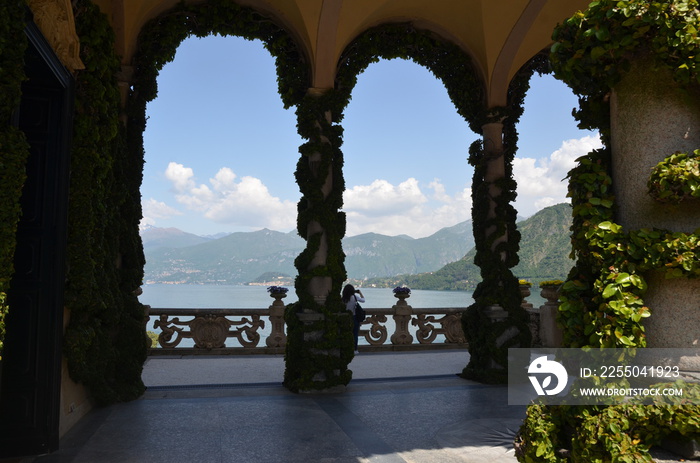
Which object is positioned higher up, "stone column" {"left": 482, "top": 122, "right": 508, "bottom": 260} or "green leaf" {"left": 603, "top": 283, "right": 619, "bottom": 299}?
"stone column" {"left": 482, "top": 122, "right": 508, "bottom": 260}

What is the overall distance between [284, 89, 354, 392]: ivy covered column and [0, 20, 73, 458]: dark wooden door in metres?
3.13

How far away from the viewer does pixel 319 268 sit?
6953mm

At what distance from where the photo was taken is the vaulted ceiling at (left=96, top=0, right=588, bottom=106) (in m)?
6.71

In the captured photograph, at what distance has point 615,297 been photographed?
2857 mm

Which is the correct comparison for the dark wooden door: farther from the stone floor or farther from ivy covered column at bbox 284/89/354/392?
ivy covered column at bbox 284/89/354/392

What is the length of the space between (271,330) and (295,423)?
220 inches

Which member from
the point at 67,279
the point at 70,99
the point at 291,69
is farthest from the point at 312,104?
the point at 67,279

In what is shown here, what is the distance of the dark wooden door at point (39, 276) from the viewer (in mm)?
4188

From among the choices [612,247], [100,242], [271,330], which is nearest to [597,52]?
[612,247]

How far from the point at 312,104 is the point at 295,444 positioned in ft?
15.0

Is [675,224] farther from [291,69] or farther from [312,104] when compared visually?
[291,69]

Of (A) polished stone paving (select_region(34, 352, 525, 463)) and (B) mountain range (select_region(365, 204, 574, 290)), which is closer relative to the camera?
(A) polished stone paving (select_region(34, 352, 525, 463))

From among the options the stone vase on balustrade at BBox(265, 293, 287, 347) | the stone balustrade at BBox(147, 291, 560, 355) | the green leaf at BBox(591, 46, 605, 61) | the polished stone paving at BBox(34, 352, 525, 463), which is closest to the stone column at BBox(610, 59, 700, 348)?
the green leaf at BBox(591, 46, 605, 61)

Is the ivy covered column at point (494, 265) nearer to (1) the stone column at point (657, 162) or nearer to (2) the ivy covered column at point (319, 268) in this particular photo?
(2) the ivy covered column at point (319, 268)
